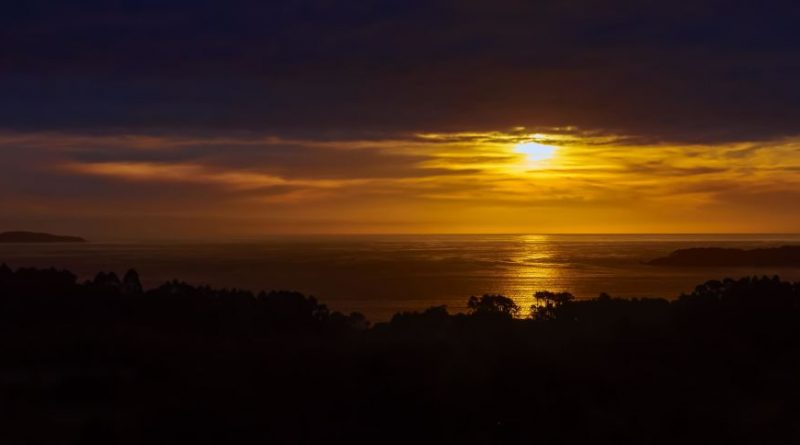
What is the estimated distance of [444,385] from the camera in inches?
445

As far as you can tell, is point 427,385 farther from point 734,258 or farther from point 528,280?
point 734,258

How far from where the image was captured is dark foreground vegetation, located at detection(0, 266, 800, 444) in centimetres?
977

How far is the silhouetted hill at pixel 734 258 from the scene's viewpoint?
403ft

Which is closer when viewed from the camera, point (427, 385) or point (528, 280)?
point (427, 385)

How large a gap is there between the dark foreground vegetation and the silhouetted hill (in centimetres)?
11525

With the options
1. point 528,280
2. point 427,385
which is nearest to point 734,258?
point 528,280

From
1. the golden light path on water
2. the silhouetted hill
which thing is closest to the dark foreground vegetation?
the golden light path on water

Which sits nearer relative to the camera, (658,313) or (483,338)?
(483,338)

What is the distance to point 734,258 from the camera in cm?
12825

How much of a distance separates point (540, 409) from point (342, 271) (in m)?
93.8

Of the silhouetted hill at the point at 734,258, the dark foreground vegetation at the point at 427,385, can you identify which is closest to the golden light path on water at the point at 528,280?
the silhouetted hill at the point at 734,258

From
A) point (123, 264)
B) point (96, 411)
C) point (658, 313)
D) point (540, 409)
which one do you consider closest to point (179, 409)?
point (96, 411)

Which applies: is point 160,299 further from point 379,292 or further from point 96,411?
point 379,292

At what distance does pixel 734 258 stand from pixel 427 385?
12853 centimetres
